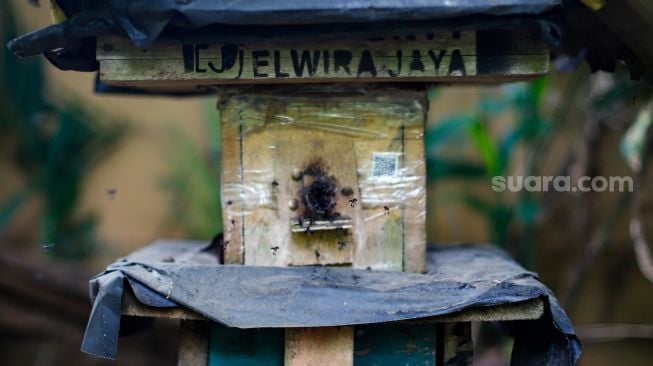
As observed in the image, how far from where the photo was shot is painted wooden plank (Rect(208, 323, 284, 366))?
173 cm

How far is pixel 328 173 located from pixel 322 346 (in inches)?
15.1

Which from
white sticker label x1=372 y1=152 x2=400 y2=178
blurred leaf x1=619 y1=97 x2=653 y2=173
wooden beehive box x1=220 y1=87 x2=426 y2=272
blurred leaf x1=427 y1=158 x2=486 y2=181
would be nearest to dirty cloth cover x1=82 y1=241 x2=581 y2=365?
wooden beehive box x1=220 y1=87 x2=426 y2=272

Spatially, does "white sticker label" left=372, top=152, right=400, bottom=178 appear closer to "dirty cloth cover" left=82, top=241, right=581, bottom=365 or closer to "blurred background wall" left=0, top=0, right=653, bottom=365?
"dirty cloth cover" left=82, top=241, right=581, bottom=365

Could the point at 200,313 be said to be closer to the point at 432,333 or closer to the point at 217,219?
Result: the point at 432,333

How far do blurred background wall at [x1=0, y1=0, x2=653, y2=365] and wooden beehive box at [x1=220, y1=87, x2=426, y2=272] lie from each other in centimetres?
129

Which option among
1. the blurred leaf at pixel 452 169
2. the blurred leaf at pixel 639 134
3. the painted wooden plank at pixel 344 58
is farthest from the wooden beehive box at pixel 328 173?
the blurred leaf at pixel 452 169

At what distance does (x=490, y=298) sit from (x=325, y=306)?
0.33 metres

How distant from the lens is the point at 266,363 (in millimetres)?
1728

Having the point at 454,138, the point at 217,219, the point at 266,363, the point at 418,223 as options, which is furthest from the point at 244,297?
the point at 454,138

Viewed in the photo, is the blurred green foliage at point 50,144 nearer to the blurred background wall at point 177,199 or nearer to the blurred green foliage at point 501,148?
the blurred background wall at point 177,199

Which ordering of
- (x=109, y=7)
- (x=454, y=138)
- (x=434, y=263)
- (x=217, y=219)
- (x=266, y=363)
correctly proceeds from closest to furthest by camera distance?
1. (x=109, y=7)
2. (x=266, y=363)
3. (x=434, y=263)
4. (x=217, y=219)
5. (x=454, y=138)

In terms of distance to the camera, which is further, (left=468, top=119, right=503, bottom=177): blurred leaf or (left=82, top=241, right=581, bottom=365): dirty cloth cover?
(left=468, top=119, right=503, bottom=177): blurred leaf

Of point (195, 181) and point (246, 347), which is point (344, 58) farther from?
Result: point (195, 181)

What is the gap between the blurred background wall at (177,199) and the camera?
321cm
